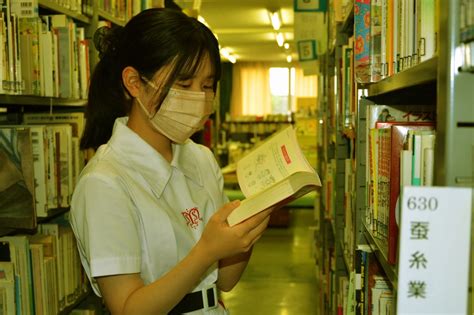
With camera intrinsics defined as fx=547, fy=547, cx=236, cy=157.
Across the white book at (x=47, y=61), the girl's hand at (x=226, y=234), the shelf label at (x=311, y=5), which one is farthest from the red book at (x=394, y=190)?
→ the shelf label at (x=311, y=5)

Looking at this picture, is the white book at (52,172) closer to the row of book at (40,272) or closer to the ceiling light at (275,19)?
the row of book at (40,272)

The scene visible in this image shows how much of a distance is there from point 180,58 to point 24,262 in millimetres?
1091

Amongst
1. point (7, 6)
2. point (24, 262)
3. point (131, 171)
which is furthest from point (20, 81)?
point (131, 171)

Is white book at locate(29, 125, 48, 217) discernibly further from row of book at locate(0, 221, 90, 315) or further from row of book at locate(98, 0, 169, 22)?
row of book at locate(98, 0, 169, 22)

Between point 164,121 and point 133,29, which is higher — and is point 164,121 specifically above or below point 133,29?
below

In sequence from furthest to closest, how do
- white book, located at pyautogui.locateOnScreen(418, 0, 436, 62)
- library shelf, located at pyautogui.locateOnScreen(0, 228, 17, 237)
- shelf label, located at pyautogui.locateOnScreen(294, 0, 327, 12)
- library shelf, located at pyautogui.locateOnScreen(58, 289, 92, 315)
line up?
1. shelf label, located at pyautogui.locateOnScreen(294, 0, 327, 12)
2. library shelf, located at pyautogui.locateOnScreen(58, 289, 92, 315)
3. library shelf, located at pyautogui.locateOnScreen(0, 228, 17, 237)
4. white book, located at pyautogui.locateOnScreen(418, 0, 436, 62)

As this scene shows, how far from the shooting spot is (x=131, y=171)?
1.34 meters

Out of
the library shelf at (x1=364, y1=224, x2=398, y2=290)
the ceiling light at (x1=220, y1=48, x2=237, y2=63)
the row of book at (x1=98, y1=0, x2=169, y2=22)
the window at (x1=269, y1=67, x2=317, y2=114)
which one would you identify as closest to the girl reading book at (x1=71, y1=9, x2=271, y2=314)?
the library shelf at (x1=364, y1=224, x2=398, y2=290)

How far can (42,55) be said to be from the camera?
2141 mm

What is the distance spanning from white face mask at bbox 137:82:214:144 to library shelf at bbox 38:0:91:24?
3.22 ft

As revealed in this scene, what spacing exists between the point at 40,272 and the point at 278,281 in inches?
133

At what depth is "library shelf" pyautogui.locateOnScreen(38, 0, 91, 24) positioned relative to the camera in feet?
7.02

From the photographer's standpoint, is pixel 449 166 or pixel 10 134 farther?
pixel 10 134

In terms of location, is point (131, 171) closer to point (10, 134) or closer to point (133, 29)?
point (133, 29)
